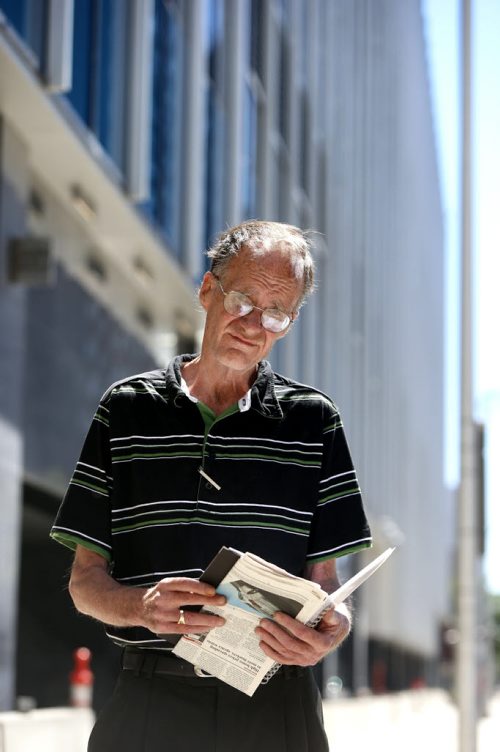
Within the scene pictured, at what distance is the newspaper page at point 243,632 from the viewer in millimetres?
2633

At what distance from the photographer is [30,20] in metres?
12.1

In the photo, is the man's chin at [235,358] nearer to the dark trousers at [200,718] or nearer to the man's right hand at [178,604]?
the man's right hand at [178,604]

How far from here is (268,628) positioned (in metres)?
2.67

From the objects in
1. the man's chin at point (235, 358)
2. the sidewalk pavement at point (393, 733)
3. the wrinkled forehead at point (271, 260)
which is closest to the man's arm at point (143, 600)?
the man's chin at point (235, 358)

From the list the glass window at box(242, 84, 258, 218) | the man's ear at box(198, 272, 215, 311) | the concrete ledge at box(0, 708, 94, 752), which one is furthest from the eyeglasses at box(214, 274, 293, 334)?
the glass window at box(242, 84, 258, 218)

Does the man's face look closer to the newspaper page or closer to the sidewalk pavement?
the newspaper page

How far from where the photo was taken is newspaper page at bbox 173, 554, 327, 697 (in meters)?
2.63

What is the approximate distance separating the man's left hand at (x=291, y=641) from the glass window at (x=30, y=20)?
956 cm

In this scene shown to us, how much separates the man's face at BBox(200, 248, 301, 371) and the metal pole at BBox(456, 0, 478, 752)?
385 inches

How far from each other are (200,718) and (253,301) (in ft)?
2.92

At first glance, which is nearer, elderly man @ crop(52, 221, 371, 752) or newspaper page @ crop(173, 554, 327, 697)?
newspaper page @ crop(173, 554, 327, 697)

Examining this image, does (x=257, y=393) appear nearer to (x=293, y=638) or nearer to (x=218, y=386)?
(x=218, y=386)

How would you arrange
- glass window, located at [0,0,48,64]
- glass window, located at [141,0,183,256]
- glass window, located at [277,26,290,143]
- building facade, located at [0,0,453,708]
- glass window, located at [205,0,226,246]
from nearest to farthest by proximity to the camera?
1. glass window, located at [0,0,48,64]
2. building facade, located at [0,0,453,708]
3. glass window, located at [141,0,183,256]
4. glass window, located at [205,0,226,246]
5. glass window, located at [277,26,290,143]

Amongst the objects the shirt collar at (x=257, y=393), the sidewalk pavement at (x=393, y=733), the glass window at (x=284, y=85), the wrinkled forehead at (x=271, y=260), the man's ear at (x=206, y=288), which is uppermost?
the glass window at (x=284, y=85)
